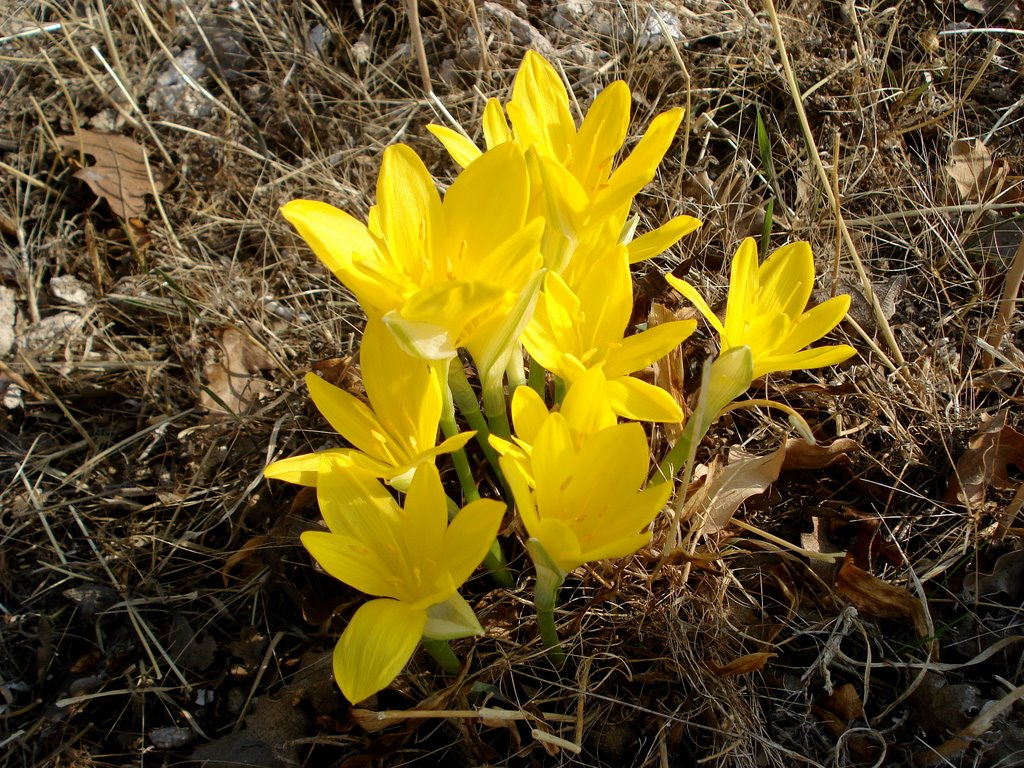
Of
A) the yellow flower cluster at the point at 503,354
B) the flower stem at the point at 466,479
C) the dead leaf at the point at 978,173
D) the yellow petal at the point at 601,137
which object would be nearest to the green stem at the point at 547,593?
the yellow flower cluster at the point at 503,354

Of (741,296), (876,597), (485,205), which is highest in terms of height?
(485,205)

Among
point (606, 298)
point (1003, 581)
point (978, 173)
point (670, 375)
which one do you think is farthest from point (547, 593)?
point (978, 173)

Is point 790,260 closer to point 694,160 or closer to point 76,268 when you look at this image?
point 694,160

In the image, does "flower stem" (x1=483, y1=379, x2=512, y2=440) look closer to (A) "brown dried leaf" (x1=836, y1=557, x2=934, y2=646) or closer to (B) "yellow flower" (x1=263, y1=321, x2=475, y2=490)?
(B) "yellow flower" (x1=263, y1=321, x2=475, y2=490)

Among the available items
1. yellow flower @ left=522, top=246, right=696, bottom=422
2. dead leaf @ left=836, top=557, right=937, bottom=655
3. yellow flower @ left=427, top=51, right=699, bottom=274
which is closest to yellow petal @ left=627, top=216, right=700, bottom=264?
yellow flower @ left=427, top=51, right=699, bottom=274

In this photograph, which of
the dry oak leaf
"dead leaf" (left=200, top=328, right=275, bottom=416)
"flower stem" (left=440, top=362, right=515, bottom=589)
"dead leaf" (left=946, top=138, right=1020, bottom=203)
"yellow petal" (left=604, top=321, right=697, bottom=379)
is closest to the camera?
"yellow petal" (left=604, top=321, right=697, bottom=379)

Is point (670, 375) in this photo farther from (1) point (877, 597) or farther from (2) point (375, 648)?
(2) point (375, 648)
